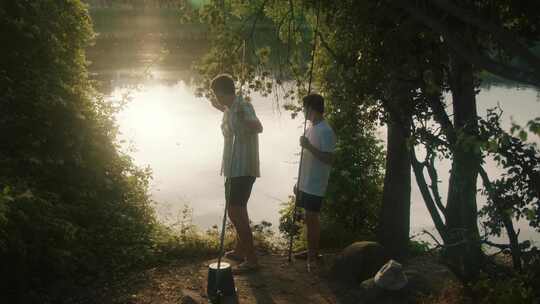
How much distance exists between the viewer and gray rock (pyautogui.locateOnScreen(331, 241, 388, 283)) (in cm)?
562

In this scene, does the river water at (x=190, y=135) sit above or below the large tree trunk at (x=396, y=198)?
above

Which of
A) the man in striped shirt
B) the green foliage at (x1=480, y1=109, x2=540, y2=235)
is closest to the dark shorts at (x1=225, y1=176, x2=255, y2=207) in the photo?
the man in striped shirt

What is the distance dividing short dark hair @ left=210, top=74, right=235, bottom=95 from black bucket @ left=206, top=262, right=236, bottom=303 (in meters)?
1.87

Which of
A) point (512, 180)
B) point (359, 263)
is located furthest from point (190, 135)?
point (512, 180)

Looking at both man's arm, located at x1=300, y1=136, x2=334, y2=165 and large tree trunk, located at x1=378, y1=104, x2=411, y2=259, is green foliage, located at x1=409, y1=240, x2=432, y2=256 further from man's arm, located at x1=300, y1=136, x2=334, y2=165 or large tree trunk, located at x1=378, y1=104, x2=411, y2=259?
man's arm, located at x1=300, y1=136, x2=334, y2=165

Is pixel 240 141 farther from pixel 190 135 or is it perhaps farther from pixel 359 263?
pixel 190 135

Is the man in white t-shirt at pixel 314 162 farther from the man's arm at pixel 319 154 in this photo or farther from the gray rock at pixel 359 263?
the gray rock at pixel 359 263

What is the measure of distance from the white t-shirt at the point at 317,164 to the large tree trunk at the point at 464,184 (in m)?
1.48

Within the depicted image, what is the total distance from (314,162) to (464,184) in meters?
1.83

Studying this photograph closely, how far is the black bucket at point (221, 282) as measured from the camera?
4.95 metres

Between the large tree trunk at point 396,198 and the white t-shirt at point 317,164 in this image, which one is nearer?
the white t-shirt at point 317,164

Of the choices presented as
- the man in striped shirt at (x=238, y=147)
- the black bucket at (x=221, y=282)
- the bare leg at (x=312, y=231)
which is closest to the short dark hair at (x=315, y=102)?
the man in striped shirt at (x=238, y=147)

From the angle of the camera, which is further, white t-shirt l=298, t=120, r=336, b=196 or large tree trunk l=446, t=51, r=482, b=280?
white t-shirt l=298, t=120, r=336, b=196

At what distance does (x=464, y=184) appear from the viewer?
4270 millimetres
